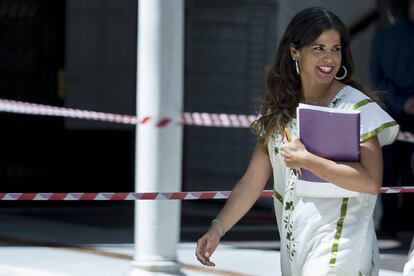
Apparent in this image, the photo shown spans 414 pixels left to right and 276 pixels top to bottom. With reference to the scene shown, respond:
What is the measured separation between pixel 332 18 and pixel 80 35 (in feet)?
28.2

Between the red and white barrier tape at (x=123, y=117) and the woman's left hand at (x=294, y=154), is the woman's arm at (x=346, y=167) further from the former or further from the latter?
the red and white barrier tape at (x=123, y=117)

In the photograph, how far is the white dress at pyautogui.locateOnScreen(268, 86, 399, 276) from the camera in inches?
166

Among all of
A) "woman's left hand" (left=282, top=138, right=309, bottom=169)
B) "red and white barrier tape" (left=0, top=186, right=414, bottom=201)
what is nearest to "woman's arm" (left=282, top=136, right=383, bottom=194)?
"woman's left hand" (left=282, top=138, right=309, bottom=169)

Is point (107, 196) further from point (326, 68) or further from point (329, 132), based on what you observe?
point (329, 132)

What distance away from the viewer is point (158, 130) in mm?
7359

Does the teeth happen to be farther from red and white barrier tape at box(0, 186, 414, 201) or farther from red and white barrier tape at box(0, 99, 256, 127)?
red and white barrier tape at box(0, 99, 256, 127)

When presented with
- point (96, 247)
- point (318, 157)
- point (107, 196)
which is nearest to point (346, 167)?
point (318, 157)

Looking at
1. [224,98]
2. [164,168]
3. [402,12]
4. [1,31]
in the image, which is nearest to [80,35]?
[1,31]

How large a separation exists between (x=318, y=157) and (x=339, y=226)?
0.79 feet

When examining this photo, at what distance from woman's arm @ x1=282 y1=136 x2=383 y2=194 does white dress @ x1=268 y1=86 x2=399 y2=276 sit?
2.5 inches

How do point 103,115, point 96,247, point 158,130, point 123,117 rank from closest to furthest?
point 158,130 → point 96,247 → point 103,115 → point 123,117

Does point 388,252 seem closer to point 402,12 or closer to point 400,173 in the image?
point 400,173

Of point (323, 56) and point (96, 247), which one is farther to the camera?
point (96, 247)

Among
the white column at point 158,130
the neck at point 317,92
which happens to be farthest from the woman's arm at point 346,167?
the white column at point 158,130
